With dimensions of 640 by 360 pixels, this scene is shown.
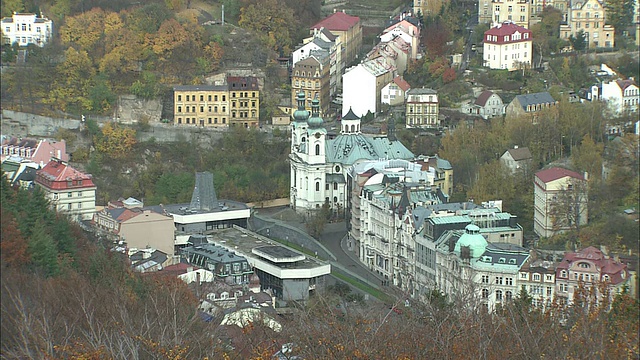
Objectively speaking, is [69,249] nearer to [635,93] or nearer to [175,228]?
[175,228]

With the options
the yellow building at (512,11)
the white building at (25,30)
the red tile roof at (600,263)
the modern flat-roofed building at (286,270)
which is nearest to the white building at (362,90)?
the yellow building at (512,11)

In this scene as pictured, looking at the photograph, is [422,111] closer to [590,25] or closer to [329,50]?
[329,50]

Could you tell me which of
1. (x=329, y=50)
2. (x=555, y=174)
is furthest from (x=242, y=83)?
(x=555, y=174)

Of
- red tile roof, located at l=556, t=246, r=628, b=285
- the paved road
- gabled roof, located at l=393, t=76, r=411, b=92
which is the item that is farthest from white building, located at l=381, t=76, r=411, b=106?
red tile roof, located at l=556, t=246, r=628, b=285

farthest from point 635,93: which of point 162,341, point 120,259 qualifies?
point 162,341

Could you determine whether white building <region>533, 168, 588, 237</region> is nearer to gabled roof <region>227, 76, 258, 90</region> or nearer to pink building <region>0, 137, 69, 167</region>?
gabled roof <region>227, 76, 258, 90</region>
